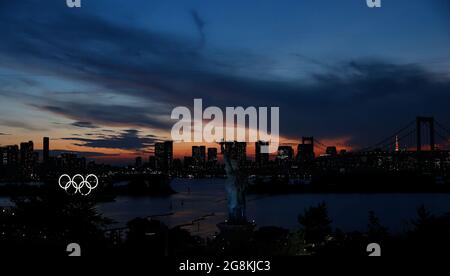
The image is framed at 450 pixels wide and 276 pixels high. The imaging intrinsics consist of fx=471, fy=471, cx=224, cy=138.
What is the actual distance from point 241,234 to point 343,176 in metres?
80.1

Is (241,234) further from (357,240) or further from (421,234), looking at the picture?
(421,234)
